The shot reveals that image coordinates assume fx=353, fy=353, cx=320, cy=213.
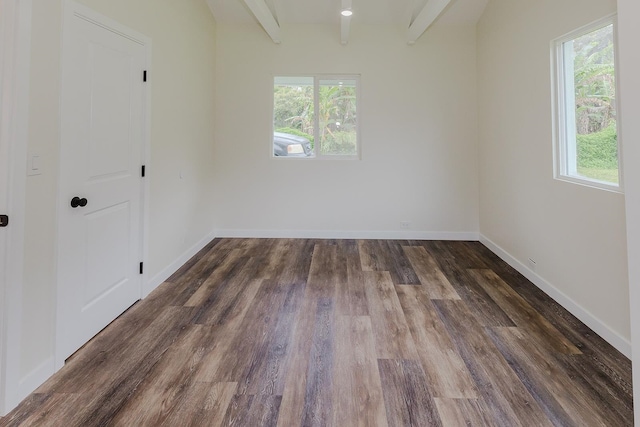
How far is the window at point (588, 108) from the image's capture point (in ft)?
8.20

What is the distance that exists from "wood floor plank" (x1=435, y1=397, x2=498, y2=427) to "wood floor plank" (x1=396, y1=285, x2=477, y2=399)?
5 cm

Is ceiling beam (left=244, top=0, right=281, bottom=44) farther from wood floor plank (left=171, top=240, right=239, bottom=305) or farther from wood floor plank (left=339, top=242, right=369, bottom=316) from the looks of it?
wood floor plank (left=339, top=242, right=369, bottom=316)

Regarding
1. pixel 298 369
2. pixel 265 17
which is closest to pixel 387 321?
pixel 298 369

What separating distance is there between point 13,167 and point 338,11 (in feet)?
13.6

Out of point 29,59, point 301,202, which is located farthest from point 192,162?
point 29,59

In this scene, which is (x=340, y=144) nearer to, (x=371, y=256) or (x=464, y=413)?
(x=371, y=256)

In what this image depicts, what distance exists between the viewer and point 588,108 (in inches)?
108

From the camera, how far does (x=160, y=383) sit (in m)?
1.89

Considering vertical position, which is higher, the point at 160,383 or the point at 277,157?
the point at 277,157

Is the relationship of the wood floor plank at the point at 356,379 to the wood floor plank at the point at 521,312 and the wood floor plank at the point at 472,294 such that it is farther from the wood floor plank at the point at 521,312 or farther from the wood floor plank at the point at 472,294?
the wood floor plank at the point at 521,312

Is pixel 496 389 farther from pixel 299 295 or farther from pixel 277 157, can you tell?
pixel 277 157

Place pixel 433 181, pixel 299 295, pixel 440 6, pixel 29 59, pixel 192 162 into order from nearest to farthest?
pixel 29 59
pixel 299 295
pixel 440 6
pixel 192 162
pixel 433 181

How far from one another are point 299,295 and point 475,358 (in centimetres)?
150

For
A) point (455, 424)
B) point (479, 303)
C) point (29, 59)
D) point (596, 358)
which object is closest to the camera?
point (455, 424)
